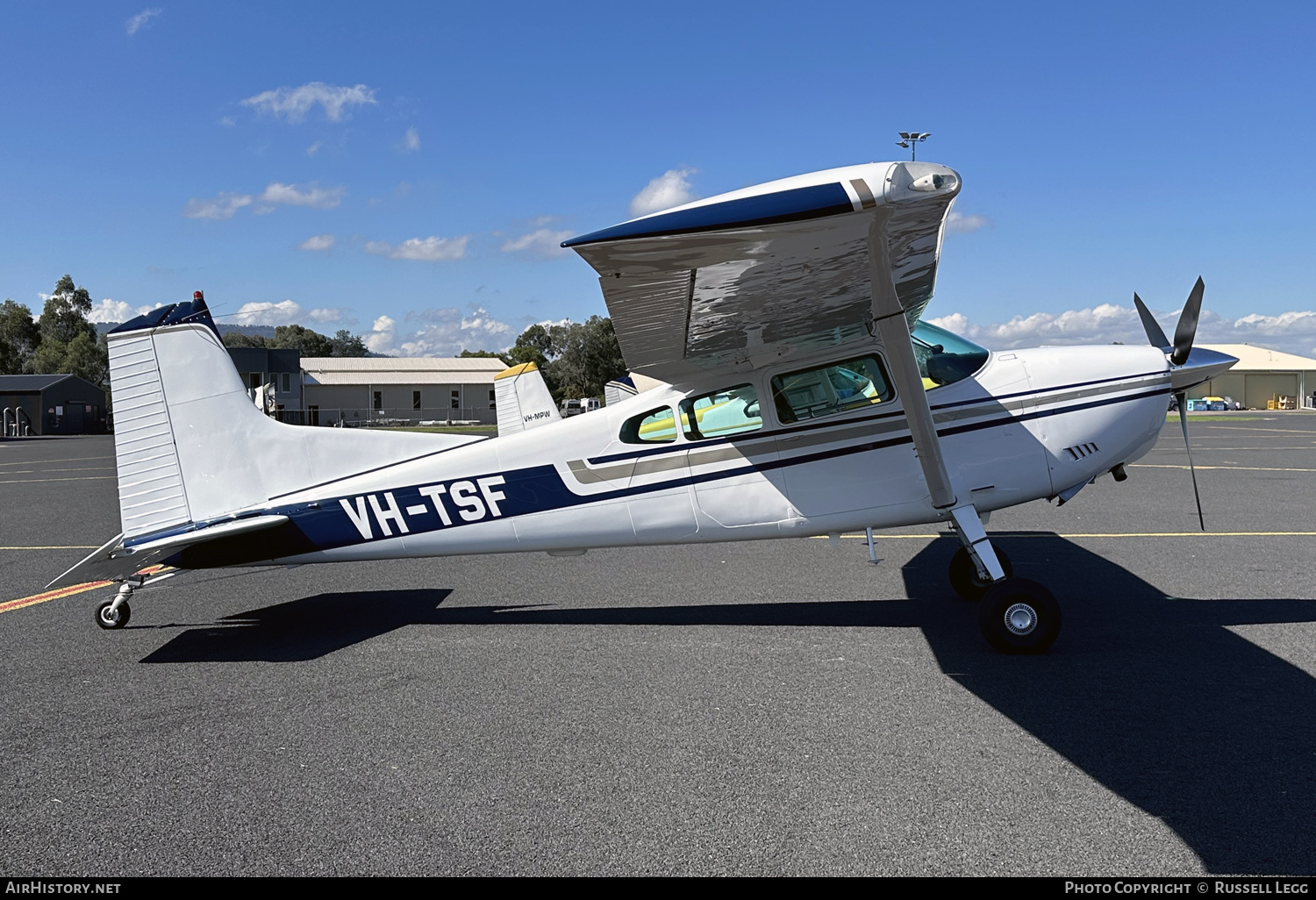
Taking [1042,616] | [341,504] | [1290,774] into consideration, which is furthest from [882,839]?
[341,504]

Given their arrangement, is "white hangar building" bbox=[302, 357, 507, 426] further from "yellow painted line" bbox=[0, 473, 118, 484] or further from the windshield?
the windshield

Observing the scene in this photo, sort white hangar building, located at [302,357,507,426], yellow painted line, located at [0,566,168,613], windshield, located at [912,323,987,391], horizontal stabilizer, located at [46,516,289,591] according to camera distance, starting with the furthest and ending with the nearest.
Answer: white hangar building, located at [302,357,507,426] < yellow painted line, located at [0,566,168,613] < windshield, located at [912,323,987,391] < horizontal stabilizer, located at [46,516,289,591]

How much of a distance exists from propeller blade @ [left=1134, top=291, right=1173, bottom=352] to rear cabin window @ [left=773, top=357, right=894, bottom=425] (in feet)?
6.88

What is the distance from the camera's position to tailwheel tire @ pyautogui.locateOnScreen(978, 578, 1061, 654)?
5.26m

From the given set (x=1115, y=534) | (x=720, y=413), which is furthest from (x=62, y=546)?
(x=1115, y=534)

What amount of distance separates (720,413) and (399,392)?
73832mm

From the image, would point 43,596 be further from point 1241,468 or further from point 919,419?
point 1241,468

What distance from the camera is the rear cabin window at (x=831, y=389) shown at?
19.6ft

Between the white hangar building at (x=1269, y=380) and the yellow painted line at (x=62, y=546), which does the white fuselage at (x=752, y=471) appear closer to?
the yellow painted line at (x=62, y=546)

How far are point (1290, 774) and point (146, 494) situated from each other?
6852mm

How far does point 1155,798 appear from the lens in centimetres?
336

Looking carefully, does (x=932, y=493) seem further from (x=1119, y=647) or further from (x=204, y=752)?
(x=204, y=752)

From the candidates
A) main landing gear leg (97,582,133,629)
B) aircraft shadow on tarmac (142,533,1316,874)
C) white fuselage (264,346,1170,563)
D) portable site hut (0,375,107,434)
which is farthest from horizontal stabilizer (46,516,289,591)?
portable site hut (0,375,107,434)

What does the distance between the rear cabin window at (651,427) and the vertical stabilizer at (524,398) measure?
327 inches
